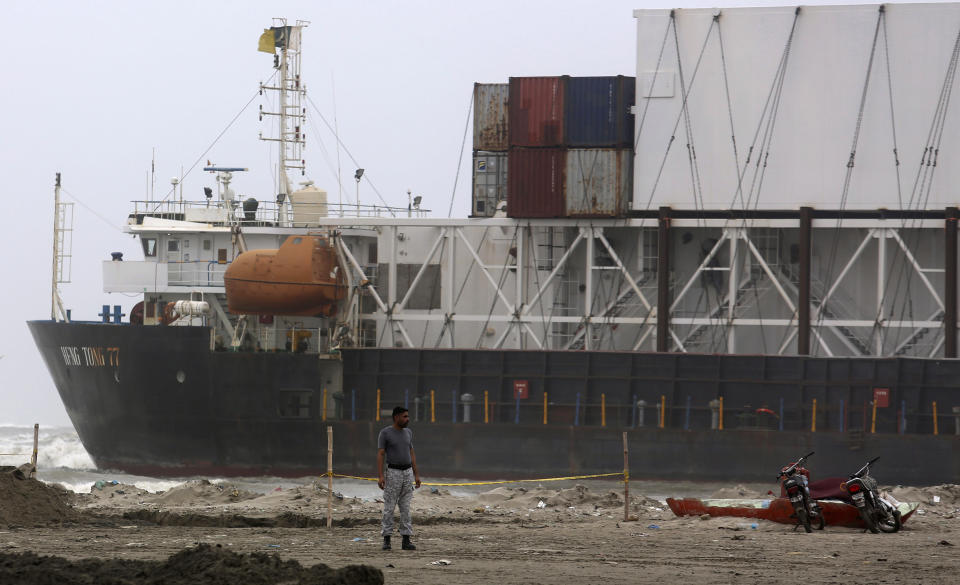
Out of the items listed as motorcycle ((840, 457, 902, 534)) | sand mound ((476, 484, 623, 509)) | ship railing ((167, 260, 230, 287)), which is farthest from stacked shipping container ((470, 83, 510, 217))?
motorcycle ((840, 457, 902, 534))

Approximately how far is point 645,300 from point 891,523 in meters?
18.5

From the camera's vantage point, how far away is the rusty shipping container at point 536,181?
36969 mm

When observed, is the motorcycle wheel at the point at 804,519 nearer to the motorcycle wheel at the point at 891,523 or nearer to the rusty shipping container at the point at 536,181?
the motorcycle wheel at the point at 891,523

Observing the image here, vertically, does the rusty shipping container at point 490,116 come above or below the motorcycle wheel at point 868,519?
above

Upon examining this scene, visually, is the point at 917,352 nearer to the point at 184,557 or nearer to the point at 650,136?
the point at 650,136

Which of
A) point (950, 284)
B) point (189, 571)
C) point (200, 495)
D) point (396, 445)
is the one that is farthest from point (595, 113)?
point (189, 571)

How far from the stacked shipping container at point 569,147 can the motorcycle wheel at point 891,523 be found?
18.9 metres

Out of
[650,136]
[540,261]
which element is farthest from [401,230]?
[650,136]

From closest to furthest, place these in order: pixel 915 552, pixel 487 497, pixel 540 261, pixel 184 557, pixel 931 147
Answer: pixel 184 557 < pixel 915 552 < pixel 487 497 < pixel 931 147 < pixel 540 261

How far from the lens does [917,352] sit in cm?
3700

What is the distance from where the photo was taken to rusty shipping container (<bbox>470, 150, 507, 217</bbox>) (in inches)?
1619

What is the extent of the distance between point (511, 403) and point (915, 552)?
21.0 meters

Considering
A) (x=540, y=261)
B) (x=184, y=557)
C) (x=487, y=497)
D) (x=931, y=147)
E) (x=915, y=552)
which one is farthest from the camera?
(x=540, y=261)

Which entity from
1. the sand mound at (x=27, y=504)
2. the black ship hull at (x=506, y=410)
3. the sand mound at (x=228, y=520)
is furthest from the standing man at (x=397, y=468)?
the black ship hull at (x=506, y=410)
